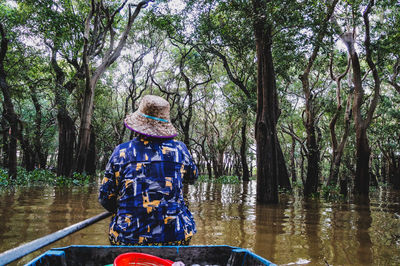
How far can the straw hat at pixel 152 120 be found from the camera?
2486 mm

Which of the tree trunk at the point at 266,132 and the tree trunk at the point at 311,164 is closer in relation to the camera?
the tree trunk at the point at 266,132

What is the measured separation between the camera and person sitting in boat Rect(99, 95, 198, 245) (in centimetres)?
223

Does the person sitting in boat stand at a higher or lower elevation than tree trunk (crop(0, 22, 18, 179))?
lower

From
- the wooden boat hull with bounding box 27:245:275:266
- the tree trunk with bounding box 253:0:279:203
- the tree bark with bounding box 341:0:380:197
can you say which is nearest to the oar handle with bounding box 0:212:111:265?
the wooden boat hull with bounding box 27:245:275:266

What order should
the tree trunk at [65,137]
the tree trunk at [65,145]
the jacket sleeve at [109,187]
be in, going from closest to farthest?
the jacket sleeve at [109,187] < the tree trunk at [65,137] < the tree trunk at [65,145]

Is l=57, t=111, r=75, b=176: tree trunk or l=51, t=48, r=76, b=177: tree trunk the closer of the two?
l=51, t=48, r=76, b=177: tree trunk

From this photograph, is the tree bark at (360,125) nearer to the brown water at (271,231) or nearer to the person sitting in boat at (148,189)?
the brown water at (271,231)

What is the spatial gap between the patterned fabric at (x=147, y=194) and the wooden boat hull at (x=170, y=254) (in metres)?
0.37

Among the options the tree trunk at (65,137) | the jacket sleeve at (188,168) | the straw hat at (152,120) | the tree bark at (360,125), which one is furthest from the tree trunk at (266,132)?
the tree trunk at (65,137)

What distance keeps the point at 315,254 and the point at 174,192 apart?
8.55 ft

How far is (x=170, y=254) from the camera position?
1823 mm

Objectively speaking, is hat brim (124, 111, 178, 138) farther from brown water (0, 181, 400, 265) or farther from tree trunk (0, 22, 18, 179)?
tree trunk (0, 22, 18, 179)

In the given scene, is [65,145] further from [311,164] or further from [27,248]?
[27,248]

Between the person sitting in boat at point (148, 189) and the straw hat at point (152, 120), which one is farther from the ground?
the straw hat at point (152, 120)
